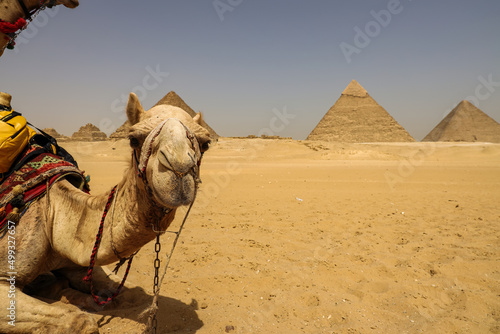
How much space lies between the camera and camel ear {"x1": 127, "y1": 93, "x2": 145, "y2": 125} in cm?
163

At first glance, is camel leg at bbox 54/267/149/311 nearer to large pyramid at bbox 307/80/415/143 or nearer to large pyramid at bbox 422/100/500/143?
large pyramid at bbox 307/80/415/143

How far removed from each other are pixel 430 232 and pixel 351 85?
360ft

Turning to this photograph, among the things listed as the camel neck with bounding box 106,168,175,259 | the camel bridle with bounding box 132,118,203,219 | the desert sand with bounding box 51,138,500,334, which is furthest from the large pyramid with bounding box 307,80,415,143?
the camel bridle with bounding box 132,118,203,219

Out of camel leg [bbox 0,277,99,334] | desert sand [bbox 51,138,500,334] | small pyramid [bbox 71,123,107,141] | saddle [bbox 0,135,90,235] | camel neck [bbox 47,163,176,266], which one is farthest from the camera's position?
small pyramid [bbox 71,123,107,141]

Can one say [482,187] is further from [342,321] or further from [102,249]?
[102,249]

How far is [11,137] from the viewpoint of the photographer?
1.89 meters

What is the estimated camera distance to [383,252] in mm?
3939

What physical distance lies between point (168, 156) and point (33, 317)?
1.22 metres

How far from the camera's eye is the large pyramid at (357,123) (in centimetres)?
8735

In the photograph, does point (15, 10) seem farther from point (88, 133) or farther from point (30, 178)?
point (88, 133)

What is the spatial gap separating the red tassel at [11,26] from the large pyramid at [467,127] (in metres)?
106

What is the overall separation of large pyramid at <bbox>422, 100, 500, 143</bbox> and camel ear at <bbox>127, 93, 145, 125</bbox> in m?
105

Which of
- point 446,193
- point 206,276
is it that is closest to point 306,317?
point 206,276

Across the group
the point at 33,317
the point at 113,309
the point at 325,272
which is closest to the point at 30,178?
the point at 33,317
